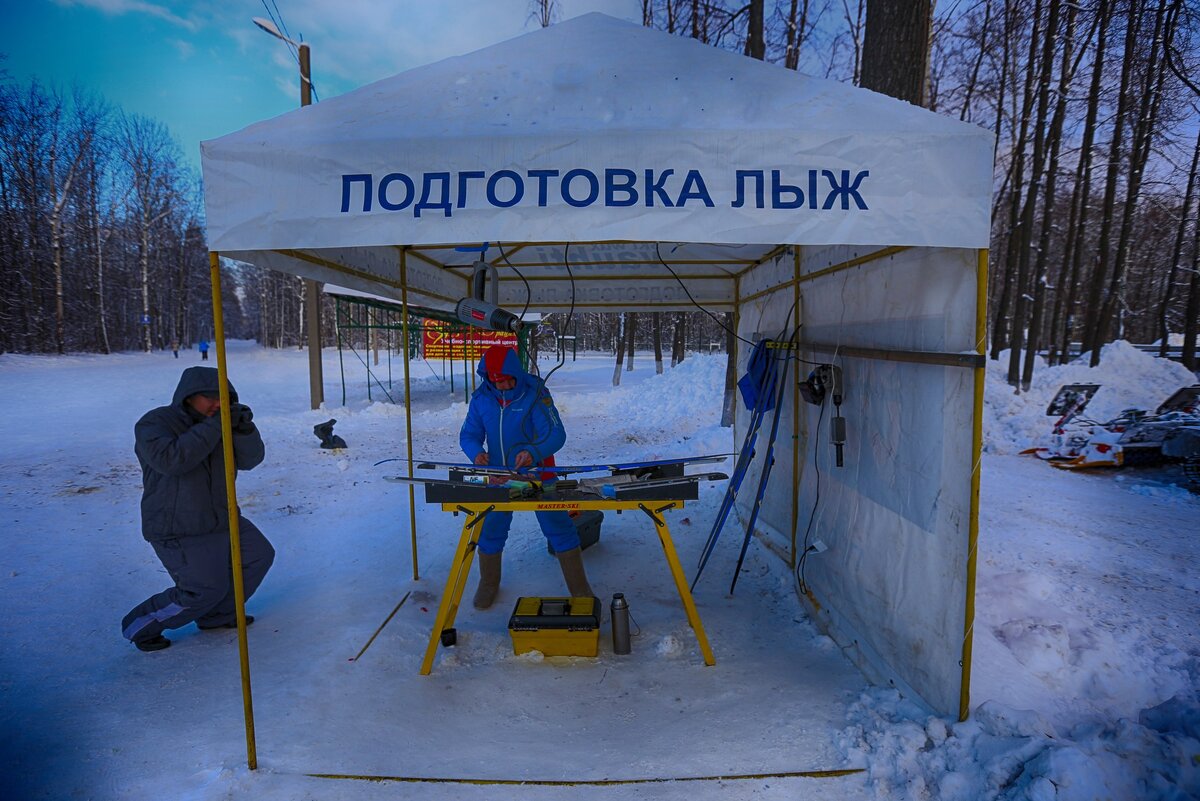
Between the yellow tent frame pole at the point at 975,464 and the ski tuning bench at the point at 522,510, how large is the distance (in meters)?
1.34

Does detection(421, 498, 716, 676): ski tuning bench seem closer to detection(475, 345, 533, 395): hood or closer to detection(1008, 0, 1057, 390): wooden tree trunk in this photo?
detection(475, 345, 533, 395): hood

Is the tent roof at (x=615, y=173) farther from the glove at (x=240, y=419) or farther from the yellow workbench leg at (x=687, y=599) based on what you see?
the yellow workbench leg at (x=687, y=599)

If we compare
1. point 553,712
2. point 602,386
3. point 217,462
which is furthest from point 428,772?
point 602,386

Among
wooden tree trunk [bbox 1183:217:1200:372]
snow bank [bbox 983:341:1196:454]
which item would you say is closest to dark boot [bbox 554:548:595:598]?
snow bank [bbox 983:341:1196:454]

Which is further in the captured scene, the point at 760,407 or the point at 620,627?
the point at 760,407

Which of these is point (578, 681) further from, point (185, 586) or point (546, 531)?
point (185, 586)

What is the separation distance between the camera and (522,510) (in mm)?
3105

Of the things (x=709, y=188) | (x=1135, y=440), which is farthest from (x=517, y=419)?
(x=1135, y=440)

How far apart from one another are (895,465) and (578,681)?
2090mm

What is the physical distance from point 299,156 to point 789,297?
3663mm

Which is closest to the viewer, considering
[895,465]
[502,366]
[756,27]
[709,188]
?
[709,188]

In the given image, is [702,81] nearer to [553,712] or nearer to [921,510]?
[921,510]

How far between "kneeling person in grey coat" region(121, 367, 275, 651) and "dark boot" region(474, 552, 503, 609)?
1600mm

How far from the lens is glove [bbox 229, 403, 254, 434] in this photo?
11.0ft
